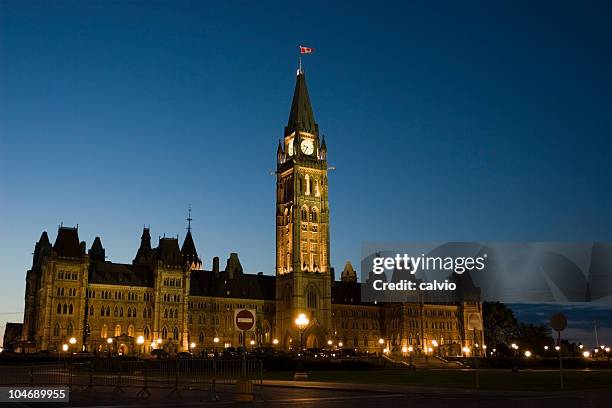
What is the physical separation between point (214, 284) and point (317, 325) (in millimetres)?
21414

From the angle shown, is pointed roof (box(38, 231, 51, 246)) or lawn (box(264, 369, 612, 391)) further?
pointed roof (box(38, 231, 51, 246))

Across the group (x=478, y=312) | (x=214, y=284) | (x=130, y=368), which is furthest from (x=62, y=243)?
(x=478, y=312)

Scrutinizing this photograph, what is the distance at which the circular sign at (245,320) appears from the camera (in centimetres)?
2280

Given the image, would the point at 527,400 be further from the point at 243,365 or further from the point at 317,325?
the point at 317,325

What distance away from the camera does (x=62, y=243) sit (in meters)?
110

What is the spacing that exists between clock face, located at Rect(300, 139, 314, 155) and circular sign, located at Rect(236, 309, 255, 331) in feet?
359

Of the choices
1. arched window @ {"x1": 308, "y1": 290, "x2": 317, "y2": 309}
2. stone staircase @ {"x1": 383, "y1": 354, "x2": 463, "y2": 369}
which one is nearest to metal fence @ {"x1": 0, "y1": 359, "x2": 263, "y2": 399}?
stone staircase @ {"x1": 383, "y1": 354, "x2": 463, "y2": 369}

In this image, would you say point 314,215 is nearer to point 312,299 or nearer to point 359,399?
point 312,299

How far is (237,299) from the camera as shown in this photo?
129 meters

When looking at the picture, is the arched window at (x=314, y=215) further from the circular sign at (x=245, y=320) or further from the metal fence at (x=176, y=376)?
the circular sign at (x=245, y=320)

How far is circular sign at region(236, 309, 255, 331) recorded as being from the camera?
22.8 m

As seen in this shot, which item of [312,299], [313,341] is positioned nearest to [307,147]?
[312,299]

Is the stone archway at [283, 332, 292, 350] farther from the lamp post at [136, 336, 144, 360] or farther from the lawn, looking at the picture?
the lawn

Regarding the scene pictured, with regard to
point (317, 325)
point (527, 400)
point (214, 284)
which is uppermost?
point (214, 284)
